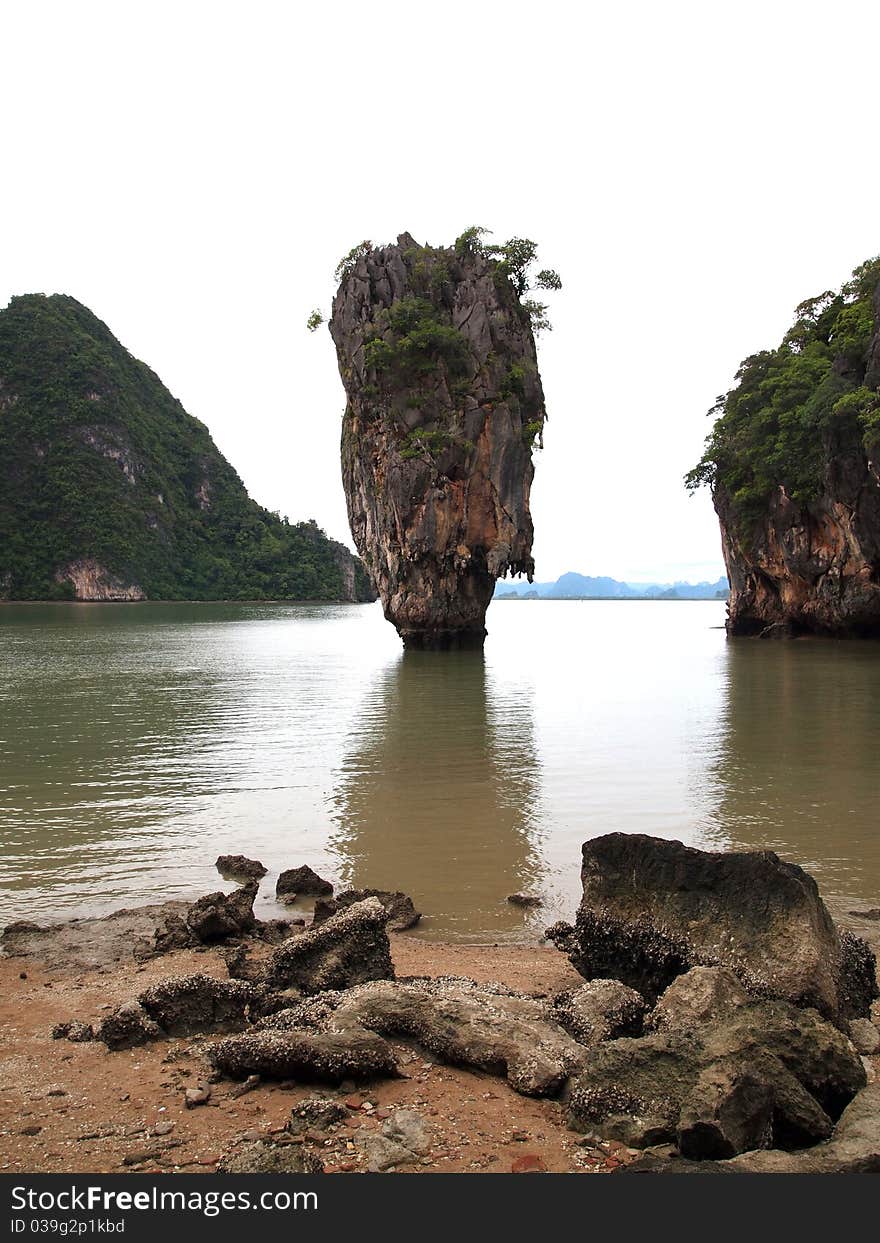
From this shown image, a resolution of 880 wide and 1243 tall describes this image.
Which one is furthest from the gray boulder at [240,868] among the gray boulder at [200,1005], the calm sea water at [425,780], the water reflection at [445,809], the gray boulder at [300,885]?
the gray boulder at [200,1005]

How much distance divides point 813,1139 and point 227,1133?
2.36 metres

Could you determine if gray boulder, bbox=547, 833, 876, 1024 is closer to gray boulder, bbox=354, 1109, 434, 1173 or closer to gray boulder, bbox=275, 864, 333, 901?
gray boulder, bbox=354, 1109, 434, 1173

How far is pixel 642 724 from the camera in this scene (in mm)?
17172

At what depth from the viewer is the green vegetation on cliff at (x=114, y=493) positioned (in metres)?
102

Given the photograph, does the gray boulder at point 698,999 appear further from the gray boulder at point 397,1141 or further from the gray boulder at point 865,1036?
the gray boulder at point 397,1141

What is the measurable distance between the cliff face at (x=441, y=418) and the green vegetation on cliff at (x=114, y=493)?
2984 inches

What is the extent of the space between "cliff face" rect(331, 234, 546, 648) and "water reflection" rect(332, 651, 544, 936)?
1568 centimetres

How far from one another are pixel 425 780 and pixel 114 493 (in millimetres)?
108782

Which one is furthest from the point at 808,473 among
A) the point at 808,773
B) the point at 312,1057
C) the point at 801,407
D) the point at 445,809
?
the point at 312,1057

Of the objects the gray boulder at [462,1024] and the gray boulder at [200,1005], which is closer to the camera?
the gray boulder at [462,1024]

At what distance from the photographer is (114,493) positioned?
360ft

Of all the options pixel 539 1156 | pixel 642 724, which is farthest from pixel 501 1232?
pixel 642 724

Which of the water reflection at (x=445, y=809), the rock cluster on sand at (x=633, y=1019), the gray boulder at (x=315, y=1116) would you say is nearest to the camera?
the rock cluster on sand at (x=633, y=1019)

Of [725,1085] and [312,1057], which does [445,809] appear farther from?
[725,1085]
